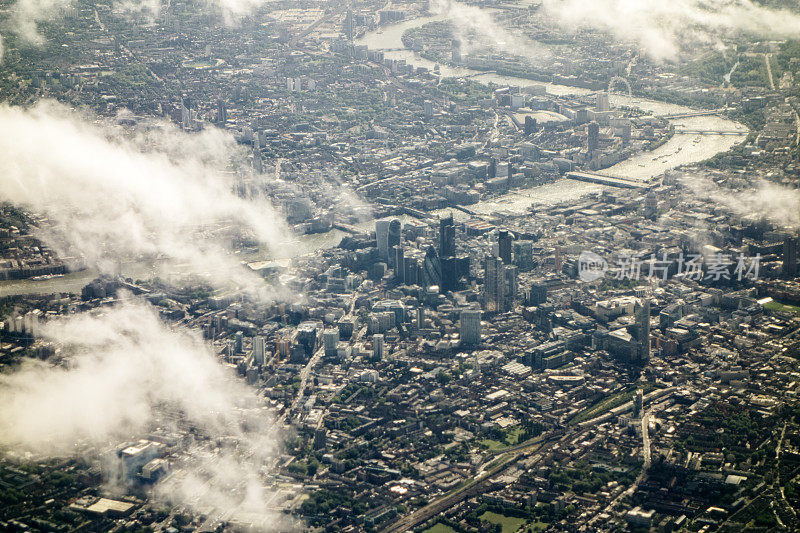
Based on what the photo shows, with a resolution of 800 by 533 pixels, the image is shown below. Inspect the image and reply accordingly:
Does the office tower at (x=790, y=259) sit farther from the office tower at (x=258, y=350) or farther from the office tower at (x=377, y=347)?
the office tower at (x=258, y=350)

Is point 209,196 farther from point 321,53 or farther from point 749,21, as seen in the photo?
point 749,21

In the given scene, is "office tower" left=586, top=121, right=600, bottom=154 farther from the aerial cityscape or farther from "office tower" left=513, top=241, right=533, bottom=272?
"office tower" left=513, top=241, right=533, bottom=272

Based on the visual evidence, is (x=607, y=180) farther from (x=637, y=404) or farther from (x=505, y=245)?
(x=637, y=404)

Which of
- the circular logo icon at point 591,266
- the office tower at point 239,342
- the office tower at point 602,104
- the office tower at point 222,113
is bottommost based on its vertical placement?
the circular logo icon at point 591,266

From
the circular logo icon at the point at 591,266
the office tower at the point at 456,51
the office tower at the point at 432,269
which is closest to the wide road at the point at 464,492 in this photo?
the office tower at the point at 432,269

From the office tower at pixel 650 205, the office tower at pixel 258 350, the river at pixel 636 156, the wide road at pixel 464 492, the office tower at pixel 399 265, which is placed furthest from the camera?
the river at pixel 636 156

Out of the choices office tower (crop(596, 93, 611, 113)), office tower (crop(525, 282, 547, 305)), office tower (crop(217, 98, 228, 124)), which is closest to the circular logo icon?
office tower (crop(525, 282, 547, 305))

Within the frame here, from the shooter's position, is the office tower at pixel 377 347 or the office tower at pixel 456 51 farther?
the office tower at pixel 456 51
